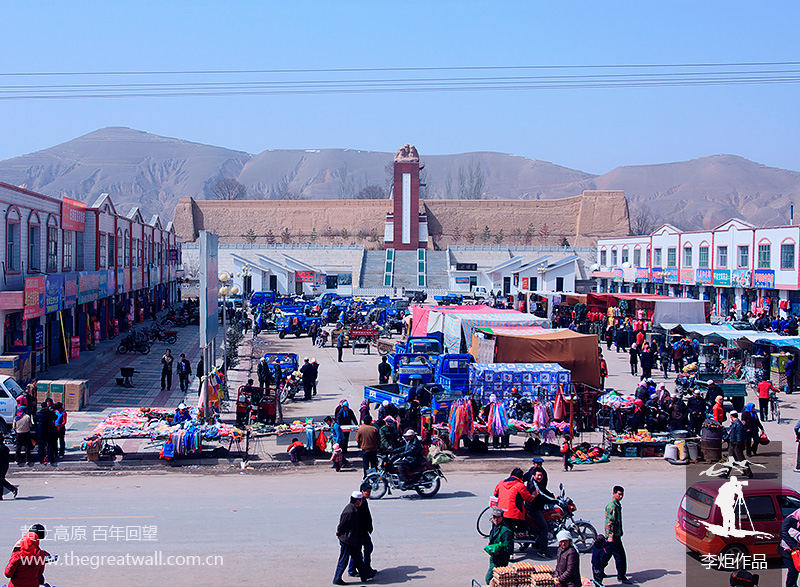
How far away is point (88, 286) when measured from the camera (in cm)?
2756

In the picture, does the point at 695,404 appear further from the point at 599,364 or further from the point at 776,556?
the point at 776,556

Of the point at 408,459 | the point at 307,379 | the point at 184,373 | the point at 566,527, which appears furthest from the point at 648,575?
the point at 184,373

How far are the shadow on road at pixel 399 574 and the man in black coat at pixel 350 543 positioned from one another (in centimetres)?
15

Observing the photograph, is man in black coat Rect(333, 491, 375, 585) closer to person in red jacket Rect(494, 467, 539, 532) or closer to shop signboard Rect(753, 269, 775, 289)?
person in red jacket Rect(494, 467, 539, 532)

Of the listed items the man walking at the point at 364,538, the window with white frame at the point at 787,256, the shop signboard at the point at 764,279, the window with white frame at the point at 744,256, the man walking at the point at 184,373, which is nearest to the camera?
the man walking at the point at 364,538

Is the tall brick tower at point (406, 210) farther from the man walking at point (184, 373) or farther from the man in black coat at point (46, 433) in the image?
the man in black coat at point (46, 433)

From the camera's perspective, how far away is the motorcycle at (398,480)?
37.6ft

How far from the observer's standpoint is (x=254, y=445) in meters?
14.9

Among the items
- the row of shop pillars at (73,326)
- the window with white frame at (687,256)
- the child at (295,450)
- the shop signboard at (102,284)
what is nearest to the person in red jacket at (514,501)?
the child at (295,450)

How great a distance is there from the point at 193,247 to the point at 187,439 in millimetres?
68795

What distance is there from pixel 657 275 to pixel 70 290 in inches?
1434

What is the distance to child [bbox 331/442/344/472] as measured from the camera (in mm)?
13250

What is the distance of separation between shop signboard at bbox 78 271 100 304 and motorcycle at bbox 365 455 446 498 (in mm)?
18670

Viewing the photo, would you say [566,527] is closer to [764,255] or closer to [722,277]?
[764,255]
